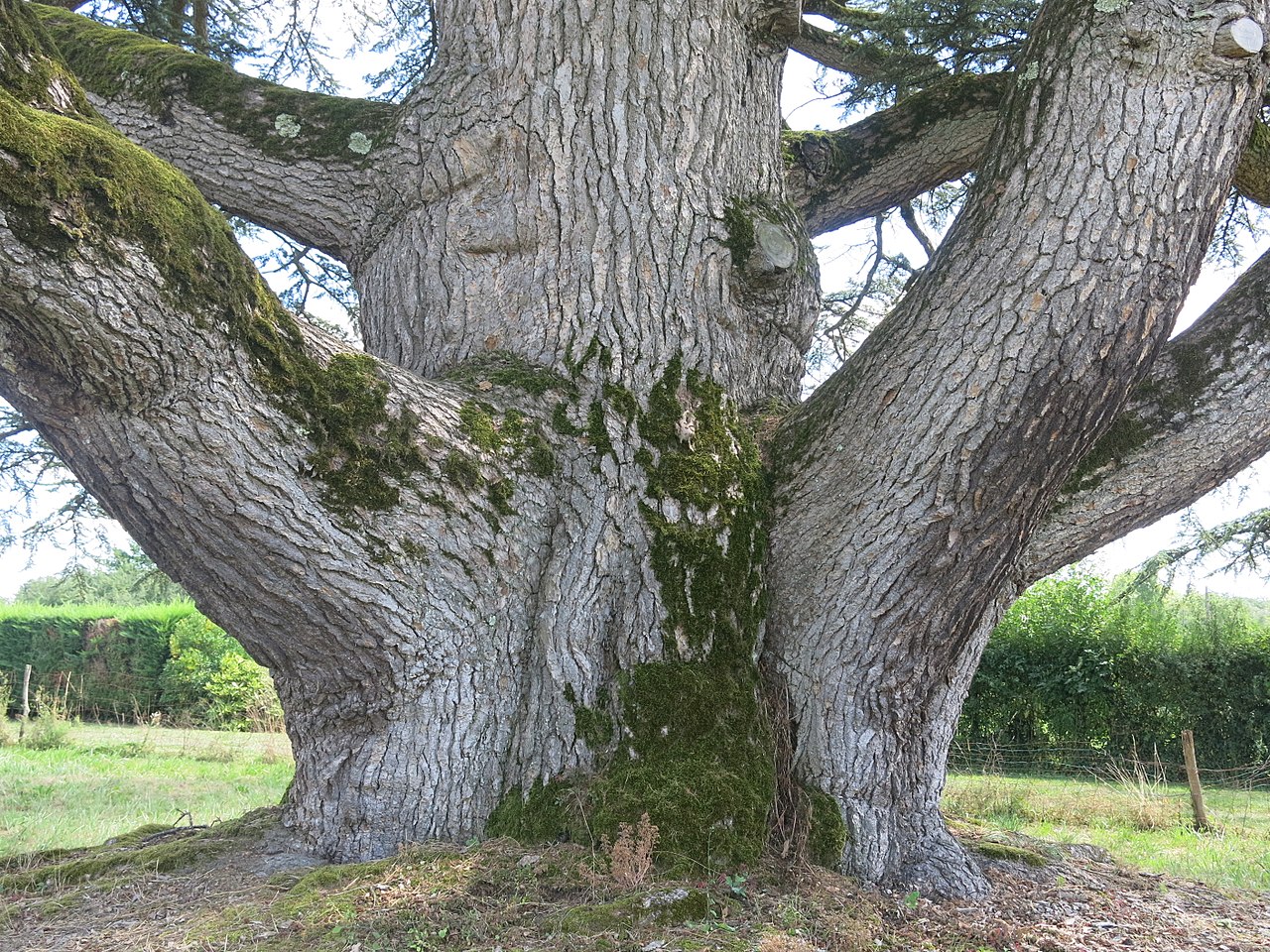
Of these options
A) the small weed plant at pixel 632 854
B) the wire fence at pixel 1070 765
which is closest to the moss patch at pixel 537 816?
the small weed plant at pixel 632 854

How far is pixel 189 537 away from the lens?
2.56 meters

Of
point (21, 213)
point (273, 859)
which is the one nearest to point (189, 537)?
point (21, 213)

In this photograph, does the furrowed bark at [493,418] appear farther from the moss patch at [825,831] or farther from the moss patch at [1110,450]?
the moss patch at [1110,450]

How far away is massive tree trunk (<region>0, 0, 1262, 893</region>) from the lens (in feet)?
7.89

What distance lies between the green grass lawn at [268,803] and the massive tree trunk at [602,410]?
8.42 ft

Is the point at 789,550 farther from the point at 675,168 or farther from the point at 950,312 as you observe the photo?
the point at 675,168

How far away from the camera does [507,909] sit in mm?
2420

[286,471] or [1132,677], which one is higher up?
[286,471]

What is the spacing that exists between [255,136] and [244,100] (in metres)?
0.20

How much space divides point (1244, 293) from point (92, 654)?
1699 cm

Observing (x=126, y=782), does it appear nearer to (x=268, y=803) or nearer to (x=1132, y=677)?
(x=268, y=803)

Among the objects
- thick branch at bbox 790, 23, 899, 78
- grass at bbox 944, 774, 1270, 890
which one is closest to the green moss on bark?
grass at bbox 944, 774, 1270, 890

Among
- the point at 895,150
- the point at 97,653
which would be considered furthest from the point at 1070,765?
the point at 97,653

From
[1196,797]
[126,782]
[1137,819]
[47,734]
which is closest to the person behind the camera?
[1196,797]
